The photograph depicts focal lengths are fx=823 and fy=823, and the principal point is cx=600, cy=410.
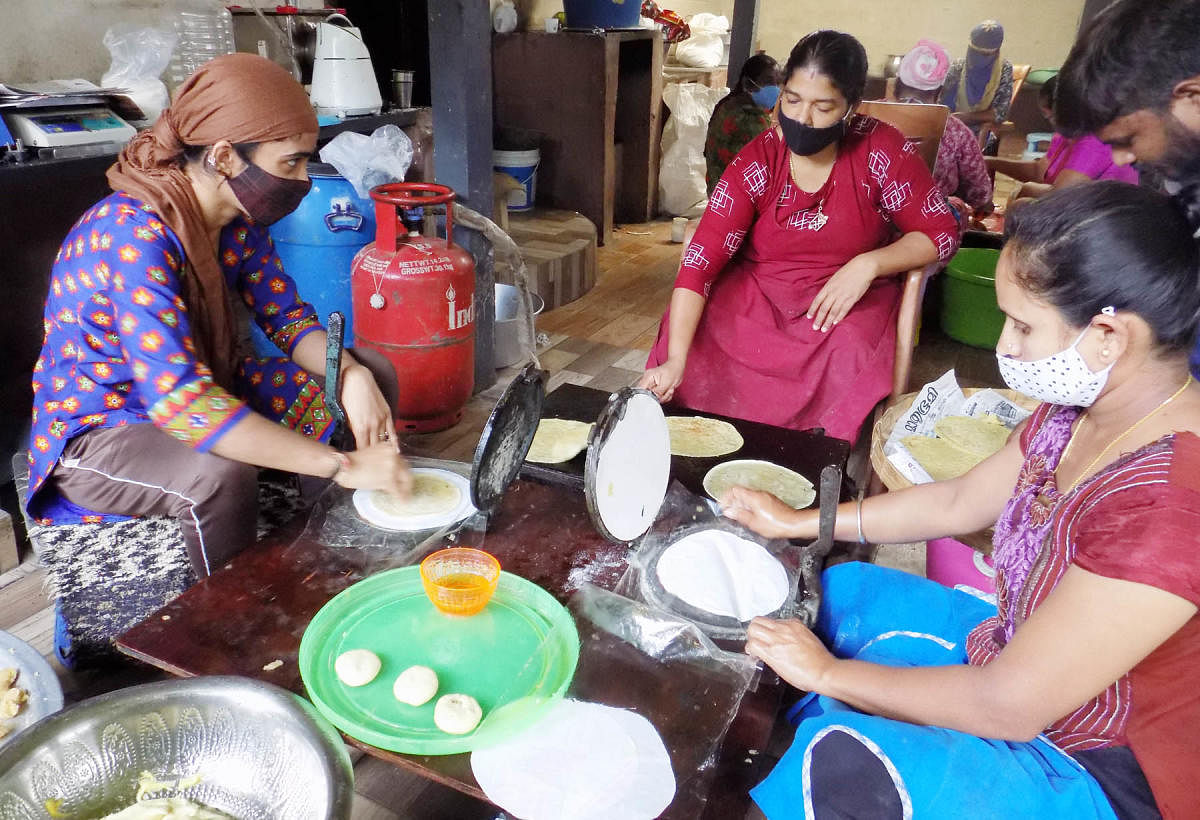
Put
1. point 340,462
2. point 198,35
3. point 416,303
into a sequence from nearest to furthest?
point 340,462
point 416,303
point 198,35

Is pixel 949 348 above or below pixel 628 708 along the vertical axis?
below

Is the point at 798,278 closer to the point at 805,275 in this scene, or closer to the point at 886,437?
the point at 805,275

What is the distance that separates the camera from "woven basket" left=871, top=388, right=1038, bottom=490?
194cm

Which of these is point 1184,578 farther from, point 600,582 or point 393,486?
point 393,486

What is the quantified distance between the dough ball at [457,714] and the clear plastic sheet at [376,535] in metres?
0.37

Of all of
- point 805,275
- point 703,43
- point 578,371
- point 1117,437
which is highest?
point 703,43

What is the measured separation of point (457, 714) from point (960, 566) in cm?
144

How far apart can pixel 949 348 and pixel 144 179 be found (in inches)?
152

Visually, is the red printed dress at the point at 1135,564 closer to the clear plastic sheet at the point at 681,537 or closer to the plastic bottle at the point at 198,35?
the clear plastic sheet at the point at 681,537

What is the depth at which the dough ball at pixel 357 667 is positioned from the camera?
1.13 meters

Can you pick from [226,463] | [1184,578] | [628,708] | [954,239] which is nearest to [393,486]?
[226,463]

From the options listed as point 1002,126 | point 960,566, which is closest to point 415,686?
point 960,566

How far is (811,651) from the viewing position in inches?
47.5

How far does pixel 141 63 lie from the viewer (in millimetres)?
3096
